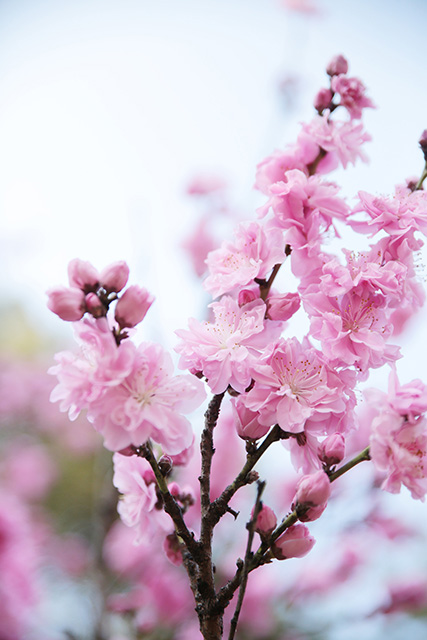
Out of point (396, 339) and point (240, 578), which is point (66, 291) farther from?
point (396, 339)

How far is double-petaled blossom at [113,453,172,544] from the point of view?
744 millimetres

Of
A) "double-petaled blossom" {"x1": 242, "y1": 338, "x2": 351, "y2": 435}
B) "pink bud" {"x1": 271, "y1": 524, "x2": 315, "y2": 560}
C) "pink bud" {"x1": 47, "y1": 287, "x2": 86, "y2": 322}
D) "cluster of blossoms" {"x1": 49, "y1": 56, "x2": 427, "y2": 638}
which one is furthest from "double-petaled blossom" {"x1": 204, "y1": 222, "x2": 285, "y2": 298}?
"pink bud" {"x1": 271, "y1": 524, "x2": 315, "y2": 560}

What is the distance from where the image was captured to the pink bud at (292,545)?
2.14 feet

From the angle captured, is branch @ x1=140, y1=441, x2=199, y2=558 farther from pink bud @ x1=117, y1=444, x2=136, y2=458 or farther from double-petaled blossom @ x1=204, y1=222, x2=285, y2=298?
double-petaled blossom @ x1=204, y1=222, x2=285, y2=298

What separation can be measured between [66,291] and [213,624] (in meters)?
0.41

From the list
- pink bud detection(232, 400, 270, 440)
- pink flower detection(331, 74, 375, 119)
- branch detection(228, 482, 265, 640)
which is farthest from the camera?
pink flower detection(331, 74, 375, 119)

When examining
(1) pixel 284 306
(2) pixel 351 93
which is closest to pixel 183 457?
(1) pixel 284 306

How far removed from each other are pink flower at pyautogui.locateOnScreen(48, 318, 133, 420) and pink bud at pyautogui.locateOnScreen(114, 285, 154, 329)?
0.08 ft

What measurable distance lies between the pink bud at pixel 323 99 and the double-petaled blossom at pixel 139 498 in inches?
24.6

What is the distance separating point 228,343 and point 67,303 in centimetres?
20

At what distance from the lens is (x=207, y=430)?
0.71 m

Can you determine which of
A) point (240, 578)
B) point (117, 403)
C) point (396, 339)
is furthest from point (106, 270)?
point (396, 339)

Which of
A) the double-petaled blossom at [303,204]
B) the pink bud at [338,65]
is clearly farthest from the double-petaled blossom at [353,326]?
the pink bud at [338,65]

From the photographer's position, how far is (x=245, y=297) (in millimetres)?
754
